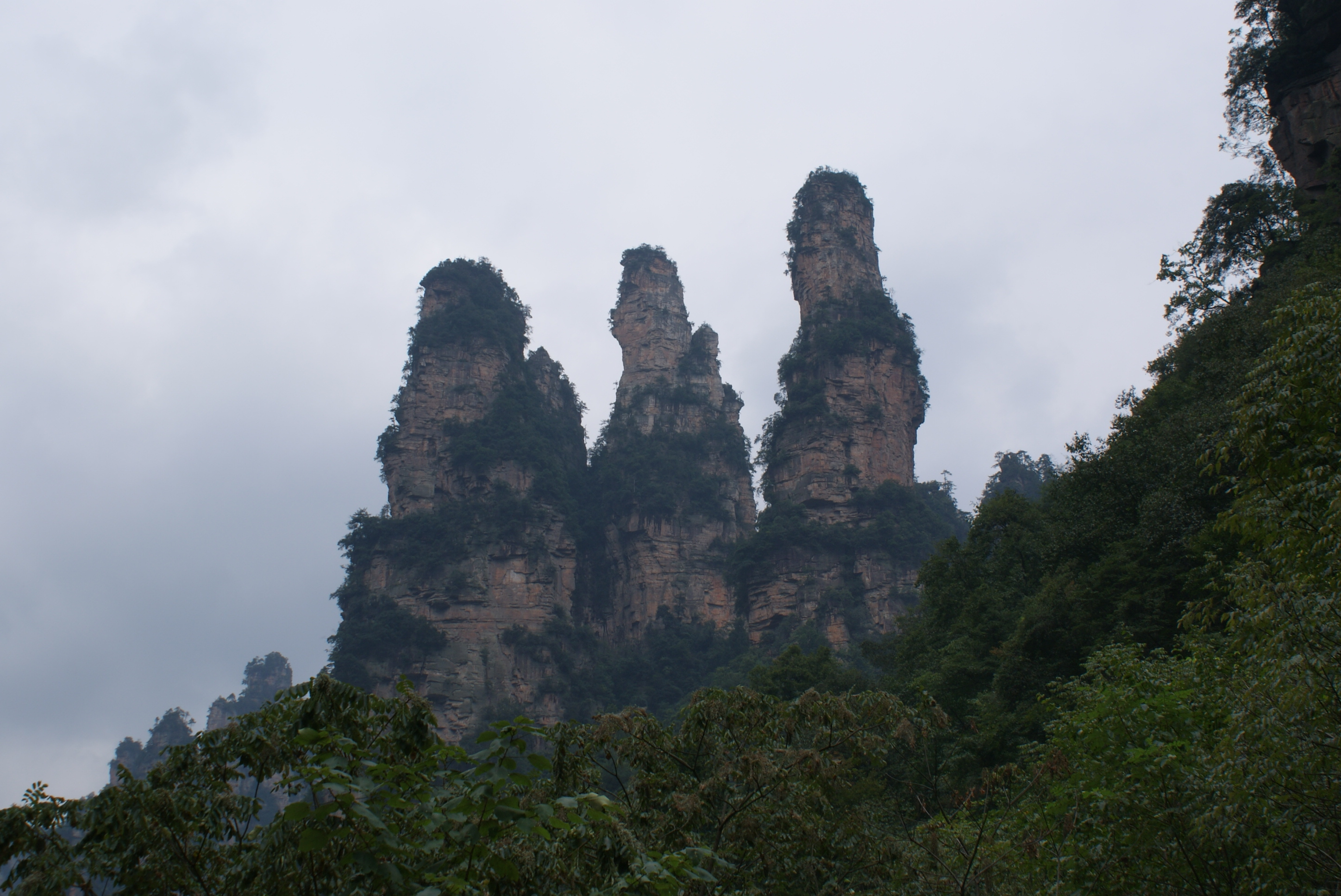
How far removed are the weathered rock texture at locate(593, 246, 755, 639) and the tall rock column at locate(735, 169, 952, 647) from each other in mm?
5998

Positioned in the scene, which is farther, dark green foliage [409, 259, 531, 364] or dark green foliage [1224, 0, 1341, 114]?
dark green foliage [409, 259, 531, 364]

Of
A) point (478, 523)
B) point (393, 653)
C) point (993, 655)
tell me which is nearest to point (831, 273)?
point (478, 523)

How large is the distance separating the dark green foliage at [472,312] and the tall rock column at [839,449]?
18940mm

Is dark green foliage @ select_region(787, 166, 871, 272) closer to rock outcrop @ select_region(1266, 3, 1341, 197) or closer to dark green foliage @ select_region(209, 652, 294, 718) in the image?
rock outcrop @ select_region(1266, 3, 1341, 197)

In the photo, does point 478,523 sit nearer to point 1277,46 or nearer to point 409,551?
point 409,551

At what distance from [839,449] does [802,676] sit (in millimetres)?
25513

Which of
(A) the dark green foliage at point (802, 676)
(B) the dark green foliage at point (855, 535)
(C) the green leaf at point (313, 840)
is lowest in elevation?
(C) the green leaf at point (313, 840)

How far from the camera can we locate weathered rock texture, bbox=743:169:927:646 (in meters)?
47.3

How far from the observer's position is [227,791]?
419 cm

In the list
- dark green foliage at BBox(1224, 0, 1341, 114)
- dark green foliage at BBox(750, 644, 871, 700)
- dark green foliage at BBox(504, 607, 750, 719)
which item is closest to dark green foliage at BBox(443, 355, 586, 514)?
dark green foliage at BBox(504, 607, 750, 719)

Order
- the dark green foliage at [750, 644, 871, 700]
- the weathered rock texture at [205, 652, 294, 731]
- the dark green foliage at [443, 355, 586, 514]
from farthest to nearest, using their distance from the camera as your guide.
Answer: the weathered rock texture at [205, 652, 294, 731]
the dark green foliage at [443, 355, 586, 514]
the dark green foliage at [750, 644, 871, 700]

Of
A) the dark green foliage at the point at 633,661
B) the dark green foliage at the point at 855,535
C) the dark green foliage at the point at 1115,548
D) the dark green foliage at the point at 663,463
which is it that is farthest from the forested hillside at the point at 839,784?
the dark green foliage at the point at 663,463

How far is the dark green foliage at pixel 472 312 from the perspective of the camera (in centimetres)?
5569

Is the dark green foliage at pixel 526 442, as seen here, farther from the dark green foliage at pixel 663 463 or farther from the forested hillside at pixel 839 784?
the forested hillside at pixel 839 784
